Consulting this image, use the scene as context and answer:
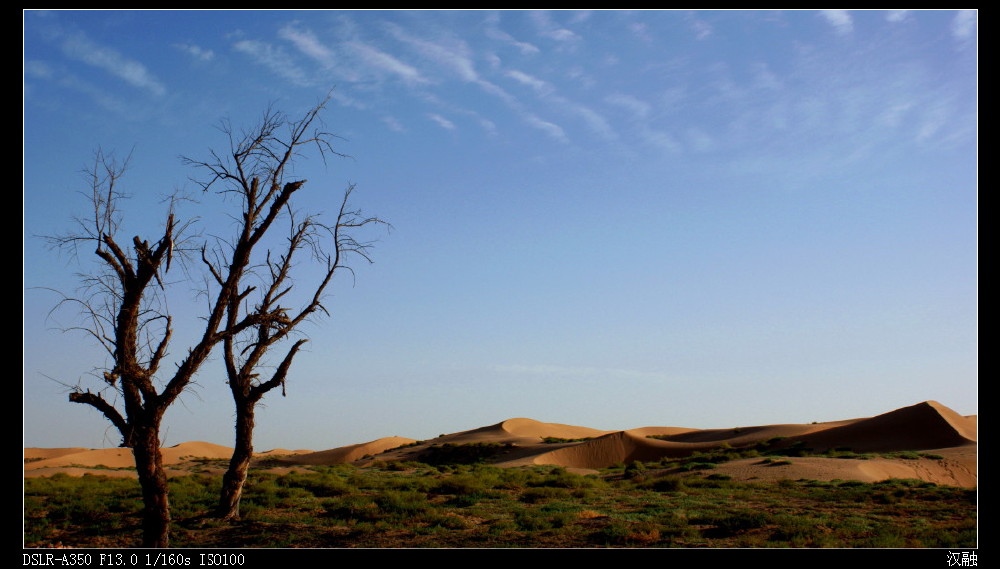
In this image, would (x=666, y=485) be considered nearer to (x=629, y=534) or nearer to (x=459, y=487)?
(x=459, y=487)

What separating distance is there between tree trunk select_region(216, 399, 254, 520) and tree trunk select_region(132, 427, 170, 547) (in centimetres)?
417

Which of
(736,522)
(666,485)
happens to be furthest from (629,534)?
(666,485)

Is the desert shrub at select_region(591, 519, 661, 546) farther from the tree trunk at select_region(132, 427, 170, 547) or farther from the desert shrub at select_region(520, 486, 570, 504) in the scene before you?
the tree trunk at select_region(132, 427, 170, 547)

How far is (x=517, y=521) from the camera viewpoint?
1506 centimetres

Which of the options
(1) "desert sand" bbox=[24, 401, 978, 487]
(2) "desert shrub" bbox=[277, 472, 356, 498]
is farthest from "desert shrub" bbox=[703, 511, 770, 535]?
(1) "desert sand" bbox=[24, 401, 978, 487]

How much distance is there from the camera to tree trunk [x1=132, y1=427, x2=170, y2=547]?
11000 mm

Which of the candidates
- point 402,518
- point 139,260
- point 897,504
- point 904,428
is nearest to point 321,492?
point 402,518

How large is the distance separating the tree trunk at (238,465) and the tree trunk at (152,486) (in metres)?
4.17

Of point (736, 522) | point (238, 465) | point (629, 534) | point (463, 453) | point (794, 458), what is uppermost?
point (238, 465)

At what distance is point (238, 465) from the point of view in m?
15.7

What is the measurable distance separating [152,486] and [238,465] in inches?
184

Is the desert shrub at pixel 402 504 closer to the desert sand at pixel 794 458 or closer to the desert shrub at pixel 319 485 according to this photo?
the desert shrub at pixel 319 485

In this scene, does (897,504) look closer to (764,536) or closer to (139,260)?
(764,536)
